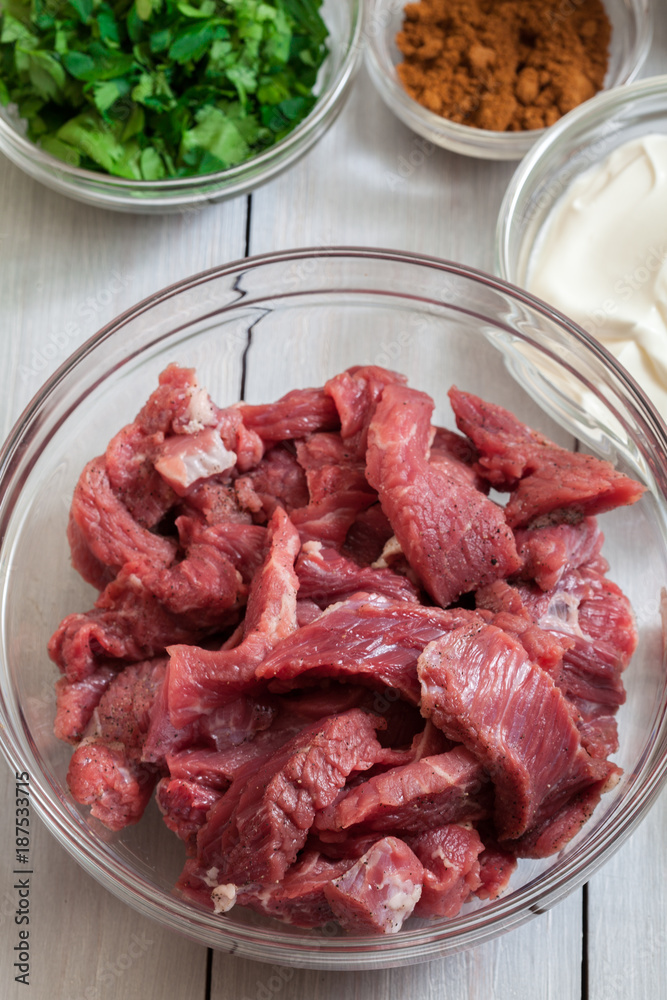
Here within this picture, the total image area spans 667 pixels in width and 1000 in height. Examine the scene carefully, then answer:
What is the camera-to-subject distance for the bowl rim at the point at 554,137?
306 cm

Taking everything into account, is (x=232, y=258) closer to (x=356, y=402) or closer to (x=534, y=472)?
(x=356, y=402)

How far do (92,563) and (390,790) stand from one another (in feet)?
3.75

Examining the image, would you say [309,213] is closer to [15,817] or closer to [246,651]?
[246,651]

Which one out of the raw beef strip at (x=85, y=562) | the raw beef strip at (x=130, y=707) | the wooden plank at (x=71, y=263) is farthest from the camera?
the wooden plank at (x=71, y=263)

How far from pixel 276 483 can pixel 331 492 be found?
0.21 meters

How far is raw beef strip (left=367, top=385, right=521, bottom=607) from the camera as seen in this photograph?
2.40 m

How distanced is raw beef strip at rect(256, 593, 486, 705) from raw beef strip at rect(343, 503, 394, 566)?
10.6 inches

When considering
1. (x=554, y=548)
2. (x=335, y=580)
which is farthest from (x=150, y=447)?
(x=554, y=548)

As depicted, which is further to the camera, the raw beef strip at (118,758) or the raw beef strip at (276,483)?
the raw beef strip at (276,483)

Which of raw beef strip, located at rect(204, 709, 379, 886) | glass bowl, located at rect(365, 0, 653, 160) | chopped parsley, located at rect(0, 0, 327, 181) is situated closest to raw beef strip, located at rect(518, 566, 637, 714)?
raw beef strip, located at rect(204, 709, 379, 886)

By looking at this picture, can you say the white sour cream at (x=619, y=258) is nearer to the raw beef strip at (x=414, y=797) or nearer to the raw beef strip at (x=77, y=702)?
the raw beef strip at (x=414, y=797)

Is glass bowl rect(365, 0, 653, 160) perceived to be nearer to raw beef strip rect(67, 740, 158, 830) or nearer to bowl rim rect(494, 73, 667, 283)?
bowl rim rect(494, 73, 667, 283)

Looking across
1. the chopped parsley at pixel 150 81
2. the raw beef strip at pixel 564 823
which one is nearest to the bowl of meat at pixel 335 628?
the raw beef strip at pixel 564 823

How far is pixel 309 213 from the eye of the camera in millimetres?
3334
